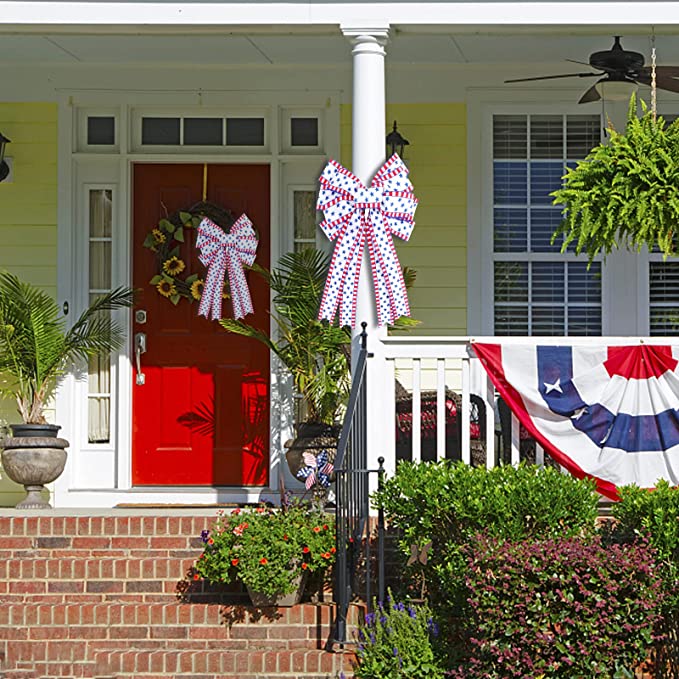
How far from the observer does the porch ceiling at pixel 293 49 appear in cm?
807

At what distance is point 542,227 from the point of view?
8.86m

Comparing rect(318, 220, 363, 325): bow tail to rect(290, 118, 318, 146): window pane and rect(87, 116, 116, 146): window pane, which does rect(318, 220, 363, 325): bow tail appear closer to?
rect(290, 118, 318, 146): window pane

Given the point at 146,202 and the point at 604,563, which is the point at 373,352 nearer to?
the point at 604,563

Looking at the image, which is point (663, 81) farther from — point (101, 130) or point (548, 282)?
point (101, 130)

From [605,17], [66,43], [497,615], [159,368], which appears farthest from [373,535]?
[66,43]

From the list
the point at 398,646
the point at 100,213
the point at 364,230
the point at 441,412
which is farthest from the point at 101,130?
the point at 398,646

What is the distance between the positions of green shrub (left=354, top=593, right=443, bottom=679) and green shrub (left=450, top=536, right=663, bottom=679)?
265mm

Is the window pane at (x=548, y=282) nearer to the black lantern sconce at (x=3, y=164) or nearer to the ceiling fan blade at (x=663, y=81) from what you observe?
the ceiling fan blade at (x=663, y=81)

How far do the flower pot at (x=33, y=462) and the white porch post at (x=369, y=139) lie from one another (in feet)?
7.24

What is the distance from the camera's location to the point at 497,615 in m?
5.59

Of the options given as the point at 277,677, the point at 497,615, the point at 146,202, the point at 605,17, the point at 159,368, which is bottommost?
the point at 277,677

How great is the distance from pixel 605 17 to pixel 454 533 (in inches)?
119

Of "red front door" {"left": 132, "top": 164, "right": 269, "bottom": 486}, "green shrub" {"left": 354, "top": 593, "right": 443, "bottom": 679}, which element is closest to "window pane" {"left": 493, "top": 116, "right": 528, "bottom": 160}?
"red front door" {"left": 132, "top": 164, "right": 269, "bottom": 486}

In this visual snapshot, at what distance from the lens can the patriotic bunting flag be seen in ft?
22.6
